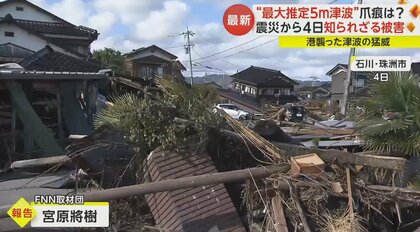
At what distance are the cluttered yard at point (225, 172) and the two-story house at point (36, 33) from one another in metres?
14.8

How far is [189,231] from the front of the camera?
4.50 metres

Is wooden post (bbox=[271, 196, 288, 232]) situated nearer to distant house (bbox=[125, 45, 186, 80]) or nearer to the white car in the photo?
the white car

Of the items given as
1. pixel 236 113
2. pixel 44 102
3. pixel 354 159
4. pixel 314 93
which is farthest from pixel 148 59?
pixel 354 159

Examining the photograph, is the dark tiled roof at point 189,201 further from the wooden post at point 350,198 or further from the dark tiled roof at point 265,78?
the dark tiled roof at point 265,78

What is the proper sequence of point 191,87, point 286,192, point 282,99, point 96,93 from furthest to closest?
point 282,99, point 96,93, point 191,87, point 286,192

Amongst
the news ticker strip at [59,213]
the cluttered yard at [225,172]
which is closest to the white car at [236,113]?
the cluttered yard at [225,172]

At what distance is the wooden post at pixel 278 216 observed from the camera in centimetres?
445

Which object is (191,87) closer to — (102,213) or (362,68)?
(102,213)

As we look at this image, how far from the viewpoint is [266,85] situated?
4453 cm

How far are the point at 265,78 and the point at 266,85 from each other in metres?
0.90

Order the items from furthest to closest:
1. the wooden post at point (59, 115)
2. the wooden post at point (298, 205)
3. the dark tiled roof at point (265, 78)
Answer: the dark tiled roof at point (265, 78) → the wooden post at point (59, 115) → the wooden post at point (298, 205)

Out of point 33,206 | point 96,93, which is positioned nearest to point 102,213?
point 33,206

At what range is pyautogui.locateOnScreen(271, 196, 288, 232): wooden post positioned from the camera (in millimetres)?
4449

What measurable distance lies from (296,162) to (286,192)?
13.0 inches
